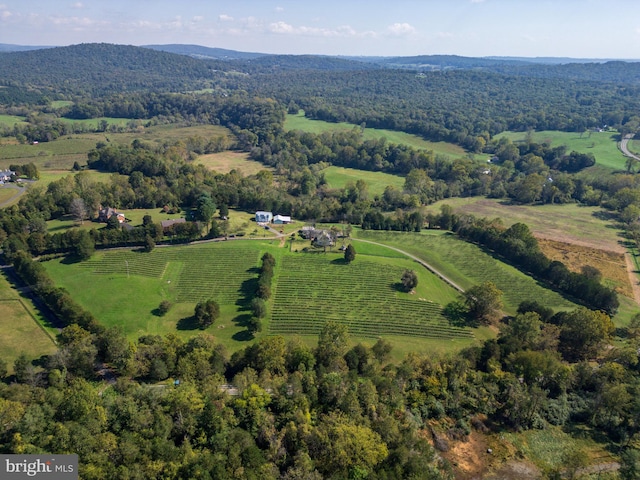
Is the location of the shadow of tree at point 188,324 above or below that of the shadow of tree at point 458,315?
below

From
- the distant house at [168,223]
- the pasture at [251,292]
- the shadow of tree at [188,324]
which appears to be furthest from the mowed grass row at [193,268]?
the distant house at [168,223]

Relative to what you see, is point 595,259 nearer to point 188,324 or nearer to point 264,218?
point 264,218

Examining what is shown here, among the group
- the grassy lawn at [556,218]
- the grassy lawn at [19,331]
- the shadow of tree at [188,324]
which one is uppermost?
the grassy lawn at [556,218]

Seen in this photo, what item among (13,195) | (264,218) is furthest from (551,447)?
(13,195)

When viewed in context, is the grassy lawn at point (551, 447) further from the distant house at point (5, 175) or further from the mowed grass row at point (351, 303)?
the distant house at point (5, 175)

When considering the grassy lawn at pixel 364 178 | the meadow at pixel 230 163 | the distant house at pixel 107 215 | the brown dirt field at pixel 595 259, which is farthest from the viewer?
the meadow at pixel 230 163

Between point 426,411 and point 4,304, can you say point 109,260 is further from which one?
point 426,411
